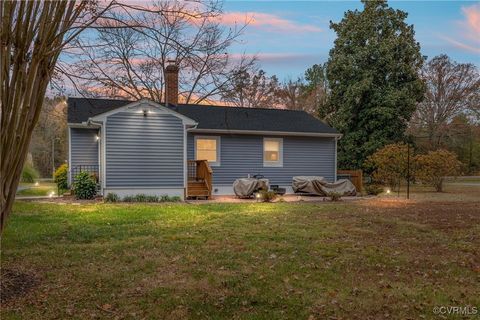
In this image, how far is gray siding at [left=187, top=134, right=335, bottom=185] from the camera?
16625mm

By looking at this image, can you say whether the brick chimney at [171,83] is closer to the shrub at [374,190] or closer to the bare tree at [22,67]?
the shrub at [374,190]

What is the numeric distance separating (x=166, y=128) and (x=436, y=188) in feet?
41.8

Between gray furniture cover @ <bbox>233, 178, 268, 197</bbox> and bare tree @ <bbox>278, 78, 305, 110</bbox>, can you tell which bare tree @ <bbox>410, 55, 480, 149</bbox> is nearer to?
bare tree @ <bbox>278, 78, 305, 110</bbox>

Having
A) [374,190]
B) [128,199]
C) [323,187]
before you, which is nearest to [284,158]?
[323,187]

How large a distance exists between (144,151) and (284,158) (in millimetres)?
6582

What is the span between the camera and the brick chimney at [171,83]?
1708 cm

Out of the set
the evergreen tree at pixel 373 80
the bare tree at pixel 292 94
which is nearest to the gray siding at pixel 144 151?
the evergreen tree at pixel 373 80

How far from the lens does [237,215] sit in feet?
31.5

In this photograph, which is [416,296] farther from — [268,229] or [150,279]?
[268,229]

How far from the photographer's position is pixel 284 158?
57.6ft

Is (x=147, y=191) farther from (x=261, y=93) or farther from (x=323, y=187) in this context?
(x=261, y=93)

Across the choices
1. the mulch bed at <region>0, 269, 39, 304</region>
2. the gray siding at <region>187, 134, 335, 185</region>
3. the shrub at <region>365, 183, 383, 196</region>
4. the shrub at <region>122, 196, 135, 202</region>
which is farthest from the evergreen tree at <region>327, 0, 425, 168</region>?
the mulch bed at <region>0, 269, 39, 304</region>

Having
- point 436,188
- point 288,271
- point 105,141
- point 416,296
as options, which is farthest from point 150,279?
point 436,188

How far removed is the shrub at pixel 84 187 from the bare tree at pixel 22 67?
10.1m
